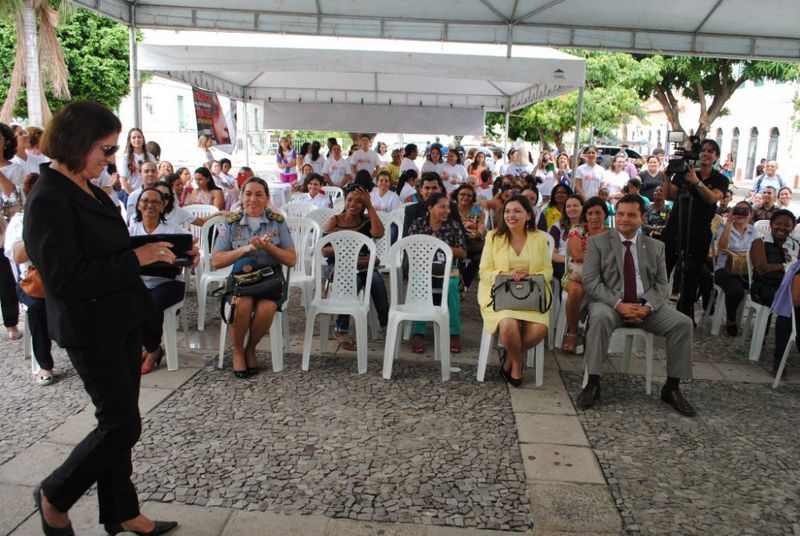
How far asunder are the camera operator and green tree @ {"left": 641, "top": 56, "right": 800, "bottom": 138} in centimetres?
1321

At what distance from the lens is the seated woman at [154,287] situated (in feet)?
14.2

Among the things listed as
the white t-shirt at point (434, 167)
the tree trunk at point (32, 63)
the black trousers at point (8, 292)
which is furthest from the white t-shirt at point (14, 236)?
the tree trunk at point (32, 63)

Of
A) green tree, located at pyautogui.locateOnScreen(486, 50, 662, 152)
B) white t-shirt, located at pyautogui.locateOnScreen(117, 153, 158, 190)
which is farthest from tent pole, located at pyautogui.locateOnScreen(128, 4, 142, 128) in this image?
green tree, located at pyautogui.locateOnScreen(486, 50, 662, 152)

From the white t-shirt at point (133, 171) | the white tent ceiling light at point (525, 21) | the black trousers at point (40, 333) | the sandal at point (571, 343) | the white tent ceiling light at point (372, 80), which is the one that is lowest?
the sandal at point (571, 343)

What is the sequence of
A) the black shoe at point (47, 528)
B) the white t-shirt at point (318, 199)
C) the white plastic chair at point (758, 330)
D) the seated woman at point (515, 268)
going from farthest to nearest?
the white t-shirt at point (318, 199) < the white plastic chair at point (758, 330) < the seated woman at point (515, 268) < the black shoe at point (47, 528)

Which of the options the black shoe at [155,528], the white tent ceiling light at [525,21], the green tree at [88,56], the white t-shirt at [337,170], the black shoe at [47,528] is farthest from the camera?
the green tree at [88,56]

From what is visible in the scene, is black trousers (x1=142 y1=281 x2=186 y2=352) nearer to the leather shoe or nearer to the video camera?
the leather shoe

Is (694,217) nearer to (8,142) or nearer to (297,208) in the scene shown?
(297,208)

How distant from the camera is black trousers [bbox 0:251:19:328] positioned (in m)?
4.68

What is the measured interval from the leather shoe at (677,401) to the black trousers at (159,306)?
3442mm

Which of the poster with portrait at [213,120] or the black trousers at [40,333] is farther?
the poster with portrait at [213,120]

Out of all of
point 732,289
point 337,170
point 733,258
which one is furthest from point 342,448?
point 337,170

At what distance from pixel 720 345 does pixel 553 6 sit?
4.60 metres

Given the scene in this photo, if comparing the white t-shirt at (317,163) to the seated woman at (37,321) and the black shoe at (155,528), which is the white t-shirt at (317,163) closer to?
the seated woman at (37,321)
